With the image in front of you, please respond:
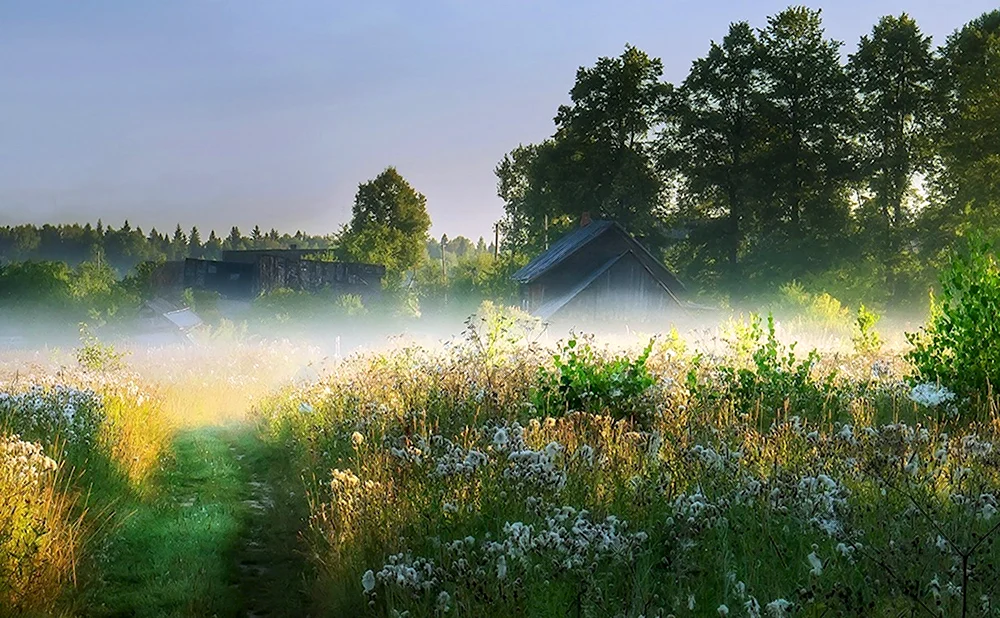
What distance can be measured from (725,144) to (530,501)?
42.4 m

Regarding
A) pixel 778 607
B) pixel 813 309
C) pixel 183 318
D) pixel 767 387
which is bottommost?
pixel 183 318

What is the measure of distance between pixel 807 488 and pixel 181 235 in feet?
→ 582

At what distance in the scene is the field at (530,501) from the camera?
378 cm

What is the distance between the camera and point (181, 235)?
542ft

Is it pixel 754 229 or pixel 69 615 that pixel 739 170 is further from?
pixel 69 615

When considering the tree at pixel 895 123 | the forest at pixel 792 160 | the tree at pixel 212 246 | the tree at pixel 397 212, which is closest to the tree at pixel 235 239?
the tree at pixel 212 246

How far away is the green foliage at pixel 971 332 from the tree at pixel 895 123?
31.3m

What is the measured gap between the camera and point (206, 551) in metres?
6.52

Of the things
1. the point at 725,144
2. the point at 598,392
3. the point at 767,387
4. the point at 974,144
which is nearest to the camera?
the point at 598,392

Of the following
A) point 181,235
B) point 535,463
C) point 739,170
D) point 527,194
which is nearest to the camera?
point 535,463

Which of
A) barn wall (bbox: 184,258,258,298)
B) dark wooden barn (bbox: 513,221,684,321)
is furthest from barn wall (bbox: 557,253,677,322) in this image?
barn wall (bbox: 184,258,258,298)

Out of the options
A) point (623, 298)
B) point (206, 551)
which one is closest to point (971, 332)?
point (206, 551)

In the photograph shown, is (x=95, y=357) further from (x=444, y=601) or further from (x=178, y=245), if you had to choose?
(x=178, y=245)

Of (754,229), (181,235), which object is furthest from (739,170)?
(181,235)
